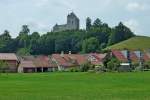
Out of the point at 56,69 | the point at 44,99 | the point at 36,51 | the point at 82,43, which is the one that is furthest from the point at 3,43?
the point at 44,99

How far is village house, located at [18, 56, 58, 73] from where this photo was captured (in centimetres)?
13200

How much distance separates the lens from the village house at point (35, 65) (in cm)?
13200

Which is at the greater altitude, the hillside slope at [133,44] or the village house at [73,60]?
the hillside slope at [133,44]

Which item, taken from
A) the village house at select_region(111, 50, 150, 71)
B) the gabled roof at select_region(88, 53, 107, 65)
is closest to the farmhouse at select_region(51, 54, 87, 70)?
the gabled roof at select_region(88, 53, 107, 65)

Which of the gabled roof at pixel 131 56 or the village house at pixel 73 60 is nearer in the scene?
the village house at pixel 73 60

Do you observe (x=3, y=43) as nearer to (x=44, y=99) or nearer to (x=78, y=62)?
(x=78, y=62)

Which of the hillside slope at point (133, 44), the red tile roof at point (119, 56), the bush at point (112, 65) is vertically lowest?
the bush at point (112, 65)

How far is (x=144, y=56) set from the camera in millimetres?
153000

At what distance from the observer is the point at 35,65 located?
132 metres

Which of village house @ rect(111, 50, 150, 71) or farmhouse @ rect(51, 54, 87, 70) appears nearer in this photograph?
farmhouse @ rect(51, 54, 87, 70)

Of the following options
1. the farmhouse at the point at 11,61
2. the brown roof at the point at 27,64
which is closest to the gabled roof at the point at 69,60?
the brown roof at the point at 27,64

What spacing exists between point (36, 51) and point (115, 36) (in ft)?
111

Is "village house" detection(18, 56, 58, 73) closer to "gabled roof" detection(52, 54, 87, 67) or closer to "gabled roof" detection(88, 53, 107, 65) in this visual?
"gabled roof" detection(52, 54, 87, 67)

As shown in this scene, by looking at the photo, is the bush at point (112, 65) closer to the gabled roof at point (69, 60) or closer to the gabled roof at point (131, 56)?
the gabled roof at point (69, 60)
